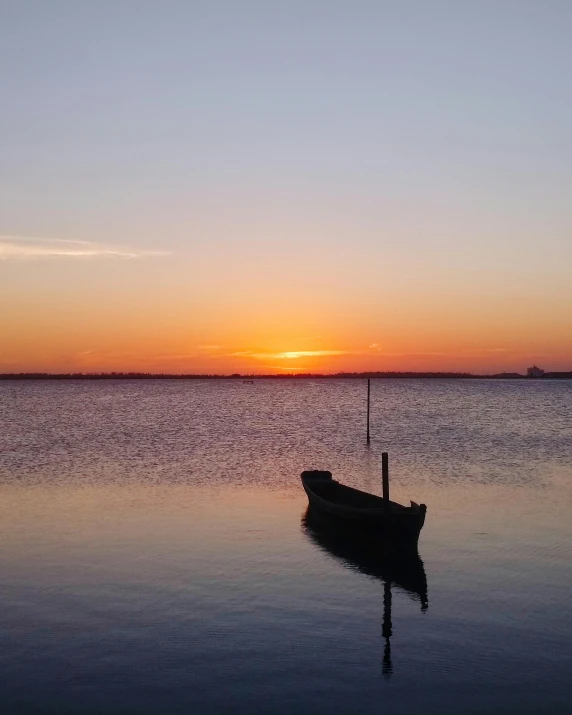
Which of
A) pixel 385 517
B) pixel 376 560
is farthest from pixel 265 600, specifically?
pixel 385 517

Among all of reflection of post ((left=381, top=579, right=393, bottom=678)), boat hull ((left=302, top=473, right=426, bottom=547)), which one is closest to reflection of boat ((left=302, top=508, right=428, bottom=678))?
reflection of post ((left=381, top=579, right=393, bottom=678))

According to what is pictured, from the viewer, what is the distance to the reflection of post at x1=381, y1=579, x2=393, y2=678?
1386 cm

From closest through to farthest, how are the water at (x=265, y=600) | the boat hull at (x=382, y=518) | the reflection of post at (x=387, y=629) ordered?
the water at (x=265, y=600)
the reflection of post at (x=387, y=629)
the boat hull at (x=382, y=518)

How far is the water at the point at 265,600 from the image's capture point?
42.2 ft

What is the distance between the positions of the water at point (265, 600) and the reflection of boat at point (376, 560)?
126 millimetres

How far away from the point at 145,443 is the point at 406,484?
2743cm

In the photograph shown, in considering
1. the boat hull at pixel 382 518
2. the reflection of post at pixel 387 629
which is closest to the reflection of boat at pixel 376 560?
the reflection of post at pixel 387 629

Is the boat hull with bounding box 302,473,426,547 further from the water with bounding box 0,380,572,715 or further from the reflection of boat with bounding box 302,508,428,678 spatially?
the water with bounding box 0,380,572,715

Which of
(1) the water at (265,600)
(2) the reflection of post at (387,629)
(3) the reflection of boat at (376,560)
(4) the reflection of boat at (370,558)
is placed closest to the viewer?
(1) the water at (265,600)

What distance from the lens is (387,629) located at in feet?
52.8

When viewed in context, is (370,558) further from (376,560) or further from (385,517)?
(385,517)

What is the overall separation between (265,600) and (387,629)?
125 inches

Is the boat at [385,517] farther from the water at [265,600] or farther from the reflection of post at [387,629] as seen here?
the reflection of post at [387,629]

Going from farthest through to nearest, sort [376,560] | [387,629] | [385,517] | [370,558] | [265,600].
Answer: [385,517], [370,558], [376,560], [265,600], [387,629]
